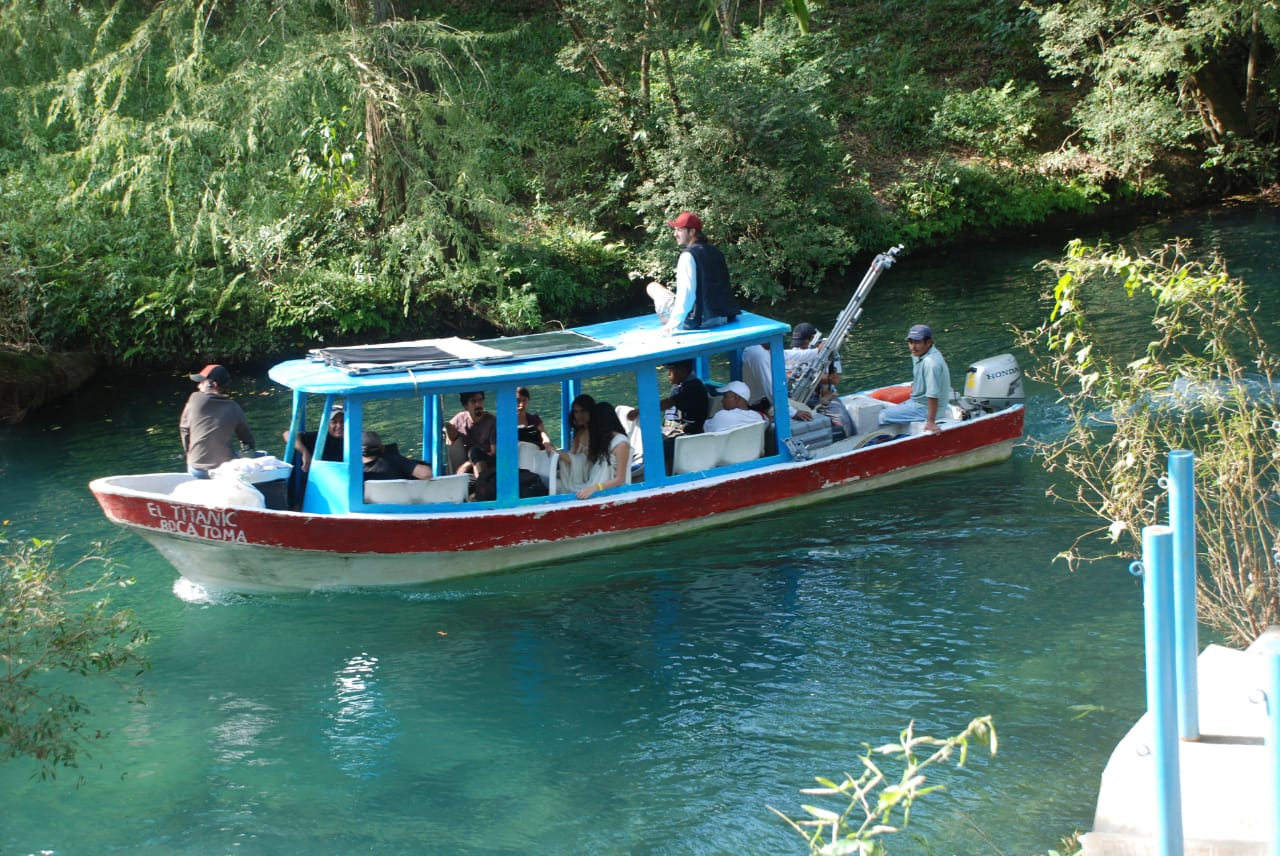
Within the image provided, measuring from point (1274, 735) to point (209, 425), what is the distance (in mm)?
8425

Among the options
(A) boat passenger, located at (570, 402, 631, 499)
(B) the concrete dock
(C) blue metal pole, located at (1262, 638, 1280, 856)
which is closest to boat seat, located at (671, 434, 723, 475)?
(A) boat passenger, located at (570, 402, 631, 499)

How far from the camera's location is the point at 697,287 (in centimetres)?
1117

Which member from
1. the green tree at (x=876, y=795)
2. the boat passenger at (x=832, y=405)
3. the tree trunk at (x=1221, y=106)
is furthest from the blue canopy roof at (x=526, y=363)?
the tree trunk at (x=1221, y=106)

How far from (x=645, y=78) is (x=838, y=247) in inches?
204

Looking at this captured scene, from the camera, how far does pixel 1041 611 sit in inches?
364

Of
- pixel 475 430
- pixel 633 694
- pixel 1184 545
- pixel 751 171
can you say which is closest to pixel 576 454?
pixel 475 430

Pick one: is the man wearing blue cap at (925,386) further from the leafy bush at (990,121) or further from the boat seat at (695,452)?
the leafy bush at (990,121)

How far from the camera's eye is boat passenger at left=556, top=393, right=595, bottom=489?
10.7 m

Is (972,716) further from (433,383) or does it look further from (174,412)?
(174,412)

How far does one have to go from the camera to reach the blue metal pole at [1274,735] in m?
4.23

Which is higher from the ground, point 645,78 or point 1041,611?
point 645,78

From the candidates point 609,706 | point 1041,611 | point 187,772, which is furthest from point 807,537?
point 187,772

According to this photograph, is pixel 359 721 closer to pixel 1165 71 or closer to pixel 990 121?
pixel 990 121

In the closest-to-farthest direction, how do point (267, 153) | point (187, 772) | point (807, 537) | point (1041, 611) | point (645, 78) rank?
1. point (187, 772)
2. point (1041, 611)
3. point (807, 537)
4. point (267, 153)
5. point (645, 78)
